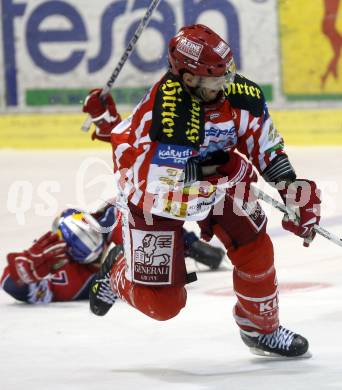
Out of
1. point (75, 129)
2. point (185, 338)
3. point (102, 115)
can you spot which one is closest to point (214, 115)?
point (185, 338)

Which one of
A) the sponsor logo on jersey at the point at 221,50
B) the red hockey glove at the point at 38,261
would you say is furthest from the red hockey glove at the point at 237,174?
the red hockey glove at the point at 38,261

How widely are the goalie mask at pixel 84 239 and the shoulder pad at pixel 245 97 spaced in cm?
142

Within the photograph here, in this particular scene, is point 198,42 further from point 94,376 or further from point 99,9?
point 99,9

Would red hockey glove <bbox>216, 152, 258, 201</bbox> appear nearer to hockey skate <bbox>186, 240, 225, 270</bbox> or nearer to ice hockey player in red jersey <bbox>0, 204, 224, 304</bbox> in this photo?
ice hockey player in red jersey <bbox>0, 204, 224, 304</bbox>

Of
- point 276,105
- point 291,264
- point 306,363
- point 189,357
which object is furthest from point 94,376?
point 276,105

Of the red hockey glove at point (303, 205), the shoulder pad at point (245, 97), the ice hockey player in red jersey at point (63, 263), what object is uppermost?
the shoulder pad at point (245, 97)

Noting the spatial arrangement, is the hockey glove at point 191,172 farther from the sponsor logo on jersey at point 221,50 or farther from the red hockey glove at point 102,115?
the red hockey glove at point 102,115

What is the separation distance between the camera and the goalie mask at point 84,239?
5.03m

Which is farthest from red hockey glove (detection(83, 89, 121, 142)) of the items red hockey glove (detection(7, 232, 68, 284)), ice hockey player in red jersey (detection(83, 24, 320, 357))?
ice hockey player in red jersey (detection(83, 24, 320, 357))

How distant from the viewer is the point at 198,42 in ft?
12.0

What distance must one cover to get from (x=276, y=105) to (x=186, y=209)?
472 cm

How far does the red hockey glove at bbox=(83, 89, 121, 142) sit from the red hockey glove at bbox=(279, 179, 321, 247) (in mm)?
1331

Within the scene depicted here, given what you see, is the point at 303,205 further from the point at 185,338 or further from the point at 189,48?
the point at 185,338

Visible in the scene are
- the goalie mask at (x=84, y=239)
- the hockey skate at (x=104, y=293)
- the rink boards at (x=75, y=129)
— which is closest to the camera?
the hockey skate at (x=104, y=293)
